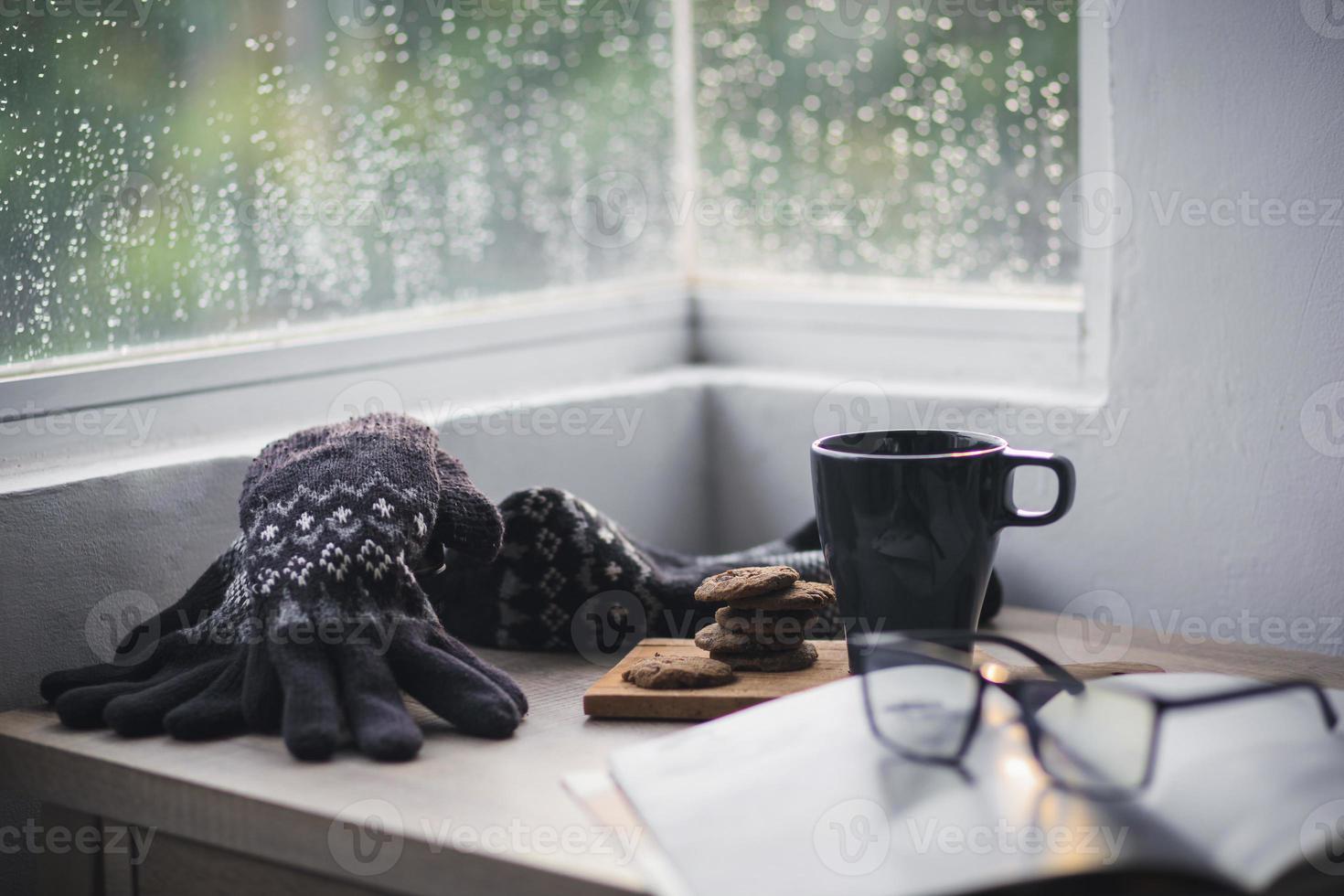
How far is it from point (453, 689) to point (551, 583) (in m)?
0.19

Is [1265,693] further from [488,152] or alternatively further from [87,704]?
[488,152]

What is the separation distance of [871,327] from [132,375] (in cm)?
70

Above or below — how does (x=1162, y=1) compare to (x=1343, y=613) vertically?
above

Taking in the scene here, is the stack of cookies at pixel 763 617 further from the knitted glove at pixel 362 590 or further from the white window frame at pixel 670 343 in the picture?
the white window frame at pixel 670 343

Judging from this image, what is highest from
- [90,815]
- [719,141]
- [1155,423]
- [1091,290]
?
[719,141]

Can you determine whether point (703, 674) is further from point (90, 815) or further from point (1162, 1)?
point (1162, 1)

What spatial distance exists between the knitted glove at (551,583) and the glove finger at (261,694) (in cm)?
21

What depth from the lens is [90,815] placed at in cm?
75

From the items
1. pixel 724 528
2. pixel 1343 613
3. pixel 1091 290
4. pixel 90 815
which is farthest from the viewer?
pixel 724 528

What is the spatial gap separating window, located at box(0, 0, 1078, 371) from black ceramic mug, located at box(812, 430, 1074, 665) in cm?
51

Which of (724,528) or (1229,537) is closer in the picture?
(1229,537)

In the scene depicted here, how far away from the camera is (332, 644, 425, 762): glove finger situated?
0.70 m

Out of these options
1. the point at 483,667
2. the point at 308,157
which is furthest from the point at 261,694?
the point at 308,157

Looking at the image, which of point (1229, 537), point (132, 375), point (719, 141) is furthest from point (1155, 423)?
point (132, 375)
